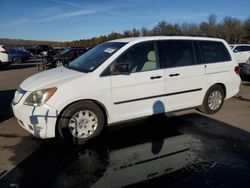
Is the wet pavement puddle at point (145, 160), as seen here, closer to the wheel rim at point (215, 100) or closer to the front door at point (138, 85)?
the front door at point (138, 85)

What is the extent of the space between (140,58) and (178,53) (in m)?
0.96

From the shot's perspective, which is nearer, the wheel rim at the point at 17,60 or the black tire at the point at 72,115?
the black tire at the point at 72,115

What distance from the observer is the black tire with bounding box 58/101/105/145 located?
512cm

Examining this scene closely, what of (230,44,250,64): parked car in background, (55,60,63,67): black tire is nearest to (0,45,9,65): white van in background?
(55,60,63,67): black tire

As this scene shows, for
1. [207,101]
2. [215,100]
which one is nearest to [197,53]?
[207,101]

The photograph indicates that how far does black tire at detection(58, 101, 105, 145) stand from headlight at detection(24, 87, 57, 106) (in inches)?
14.7

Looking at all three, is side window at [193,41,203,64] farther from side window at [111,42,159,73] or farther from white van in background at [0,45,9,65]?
white van in background at [0,45,9,65]

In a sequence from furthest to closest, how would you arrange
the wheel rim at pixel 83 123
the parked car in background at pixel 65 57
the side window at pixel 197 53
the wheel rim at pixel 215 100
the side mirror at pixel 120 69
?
the parked car in background at pixel 65 57, the wheel rim at pixel 215 100, the side window at pixel 197 53, the side mirror at pixel 120 69, the wheel rim at pixel 83 123

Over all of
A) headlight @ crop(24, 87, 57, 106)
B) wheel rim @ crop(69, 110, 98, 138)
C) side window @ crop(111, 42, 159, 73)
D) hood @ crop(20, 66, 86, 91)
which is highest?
side window @ crop(111, 42, 159, 73)

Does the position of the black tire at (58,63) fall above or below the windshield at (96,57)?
above

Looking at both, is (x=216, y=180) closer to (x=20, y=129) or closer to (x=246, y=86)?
(x=20, y=129)

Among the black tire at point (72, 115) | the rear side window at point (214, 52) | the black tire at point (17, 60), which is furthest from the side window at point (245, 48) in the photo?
the black tire at point (72, 115)

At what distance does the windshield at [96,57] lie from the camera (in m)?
5.66

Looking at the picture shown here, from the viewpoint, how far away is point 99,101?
534 cm
